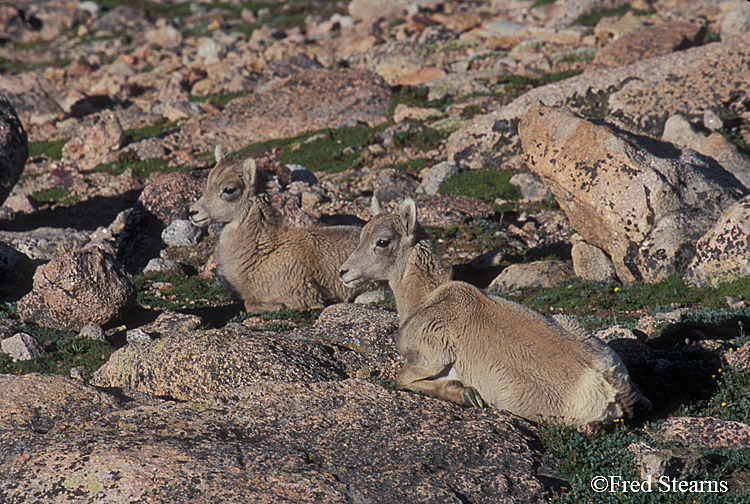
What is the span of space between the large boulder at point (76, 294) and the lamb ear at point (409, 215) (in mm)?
6772

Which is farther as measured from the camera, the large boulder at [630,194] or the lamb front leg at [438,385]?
the large boulder at [630,194]

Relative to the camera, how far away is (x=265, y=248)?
14.4 m

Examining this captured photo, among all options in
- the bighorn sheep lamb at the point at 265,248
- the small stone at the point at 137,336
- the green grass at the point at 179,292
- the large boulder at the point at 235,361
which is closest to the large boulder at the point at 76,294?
the small stone at the point at 137,336

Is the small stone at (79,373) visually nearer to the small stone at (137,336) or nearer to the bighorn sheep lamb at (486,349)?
the small stone at (137,336)

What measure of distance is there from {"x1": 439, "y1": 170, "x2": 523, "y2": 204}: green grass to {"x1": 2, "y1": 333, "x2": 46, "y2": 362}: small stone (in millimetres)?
13977

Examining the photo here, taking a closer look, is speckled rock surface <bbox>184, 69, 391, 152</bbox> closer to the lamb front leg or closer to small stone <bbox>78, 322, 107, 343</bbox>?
small stone <bbox>78, 322, 107, 343</bbox>

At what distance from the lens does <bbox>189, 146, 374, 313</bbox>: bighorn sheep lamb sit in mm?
14109

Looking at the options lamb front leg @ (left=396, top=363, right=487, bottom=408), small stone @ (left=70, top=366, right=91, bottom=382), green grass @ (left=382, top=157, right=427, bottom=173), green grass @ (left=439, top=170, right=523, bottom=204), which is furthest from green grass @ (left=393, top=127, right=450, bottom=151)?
lamb front leg @ (left=396, top=363, right=487, bottom=408)

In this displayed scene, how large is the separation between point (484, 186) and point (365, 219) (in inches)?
175

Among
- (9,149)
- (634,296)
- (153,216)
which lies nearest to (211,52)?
(9,149)

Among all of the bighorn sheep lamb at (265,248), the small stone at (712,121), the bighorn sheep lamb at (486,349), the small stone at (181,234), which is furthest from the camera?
the small stone at (712,121)

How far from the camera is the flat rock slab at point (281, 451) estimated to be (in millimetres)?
6660

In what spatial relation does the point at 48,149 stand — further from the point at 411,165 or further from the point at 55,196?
the point at 411,165

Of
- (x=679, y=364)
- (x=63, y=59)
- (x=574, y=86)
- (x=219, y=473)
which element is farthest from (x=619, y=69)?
(x=63, y=59)
